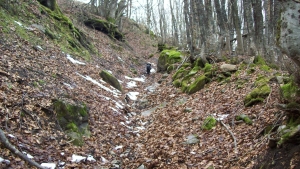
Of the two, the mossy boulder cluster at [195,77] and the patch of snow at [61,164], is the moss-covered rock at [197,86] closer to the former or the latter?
the mossy boulder cluster at [195,77]

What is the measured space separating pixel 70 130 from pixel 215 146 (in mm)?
3742

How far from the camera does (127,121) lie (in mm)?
9648

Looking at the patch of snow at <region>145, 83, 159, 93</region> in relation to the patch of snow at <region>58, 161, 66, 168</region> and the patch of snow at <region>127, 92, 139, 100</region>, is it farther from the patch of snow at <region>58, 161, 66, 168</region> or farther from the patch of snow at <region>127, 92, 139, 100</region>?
the patch of snow at <region>58, 161, 66, 168</region>

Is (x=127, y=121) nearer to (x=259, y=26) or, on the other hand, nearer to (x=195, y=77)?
(x=195, y=77)

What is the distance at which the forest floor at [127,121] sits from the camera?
18.0ft

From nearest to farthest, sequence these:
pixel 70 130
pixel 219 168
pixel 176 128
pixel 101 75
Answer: pixel 219 168, pixel 70 130, pixel 176 128, pixel 101 75

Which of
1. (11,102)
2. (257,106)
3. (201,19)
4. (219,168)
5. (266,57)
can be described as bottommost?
(219,168)

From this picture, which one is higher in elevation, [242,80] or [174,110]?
Result: [242,80]

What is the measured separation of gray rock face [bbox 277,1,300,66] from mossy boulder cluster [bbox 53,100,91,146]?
5.28m

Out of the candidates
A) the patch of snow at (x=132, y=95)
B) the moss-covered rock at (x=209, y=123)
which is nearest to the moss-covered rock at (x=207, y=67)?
the patch of snow at (x=132, y=95)

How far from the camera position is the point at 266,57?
39.9ft

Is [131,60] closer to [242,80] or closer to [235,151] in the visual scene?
[242,80]

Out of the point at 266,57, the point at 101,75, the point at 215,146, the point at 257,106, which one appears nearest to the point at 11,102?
the point at 215,146

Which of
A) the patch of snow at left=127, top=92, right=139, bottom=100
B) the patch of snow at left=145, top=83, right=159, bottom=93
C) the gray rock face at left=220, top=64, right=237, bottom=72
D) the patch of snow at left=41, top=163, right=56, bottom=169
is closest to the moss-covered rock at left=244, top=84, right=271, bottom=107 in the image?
the gray rock face at left=220, top=64, right=237, bottom=72
